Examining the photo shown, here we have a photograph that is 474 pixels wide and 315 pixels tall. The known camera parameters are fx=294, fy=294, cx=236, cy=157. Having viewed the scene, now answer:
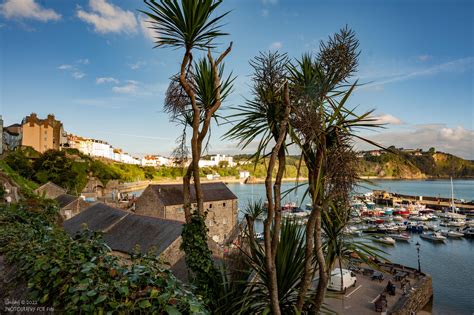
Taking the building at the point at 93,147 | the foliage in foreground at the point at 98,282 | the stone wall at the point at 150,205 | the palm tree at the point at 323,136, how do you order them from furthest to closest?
the building at the point at 93,147 → the stone wall at the point at 150,205 → the palm tree at the point at 323,136 → the foliage in foreground at the point at 98,282

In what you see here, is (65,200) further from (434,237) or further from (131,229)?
(434,237)

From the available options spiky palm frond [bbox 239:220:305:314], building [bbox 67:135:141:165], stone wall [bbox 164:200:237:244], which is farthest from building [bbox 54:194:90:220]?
building [bbox 67:135:141:165]

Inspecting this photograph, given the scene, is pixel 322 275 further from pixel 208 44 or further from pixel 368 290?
pixel 368 290

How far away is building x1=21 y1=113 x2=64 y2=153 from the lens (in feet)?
207

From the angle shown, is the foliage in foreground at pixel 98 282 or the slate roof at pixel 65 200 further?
the slate roof at pixel 65 200

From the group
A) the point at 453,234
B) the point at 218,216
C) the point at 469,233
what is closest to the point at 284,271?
the point at 218,216

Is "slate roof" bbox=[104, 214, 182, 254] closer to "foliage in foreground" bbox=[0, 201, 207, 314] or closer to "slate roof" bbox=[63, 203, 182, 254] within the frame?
"slate roof" bbox=[63, 203, 182, 254]

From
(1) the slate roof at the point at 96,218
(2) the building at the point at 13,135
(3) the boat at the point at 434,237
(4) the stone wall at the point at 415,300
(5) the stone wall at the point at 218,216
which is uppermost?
(2) the building at the point at 13,135

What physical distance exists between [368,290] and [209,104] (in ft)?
59.6

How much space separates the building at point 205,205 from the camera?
25503mm

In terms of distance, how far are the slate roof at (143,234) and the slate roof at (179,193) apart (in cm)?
845

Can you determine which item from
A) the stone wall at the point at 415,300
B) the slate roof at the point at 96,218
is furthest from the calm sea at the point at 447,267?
the slate roof at the point at 96,218

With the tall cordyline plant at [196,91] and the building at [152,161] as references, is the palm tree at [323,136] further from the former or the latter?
the building at [152,161]

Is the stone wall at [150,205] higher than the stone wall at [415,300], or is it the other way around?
the stone wall at [150,205]
